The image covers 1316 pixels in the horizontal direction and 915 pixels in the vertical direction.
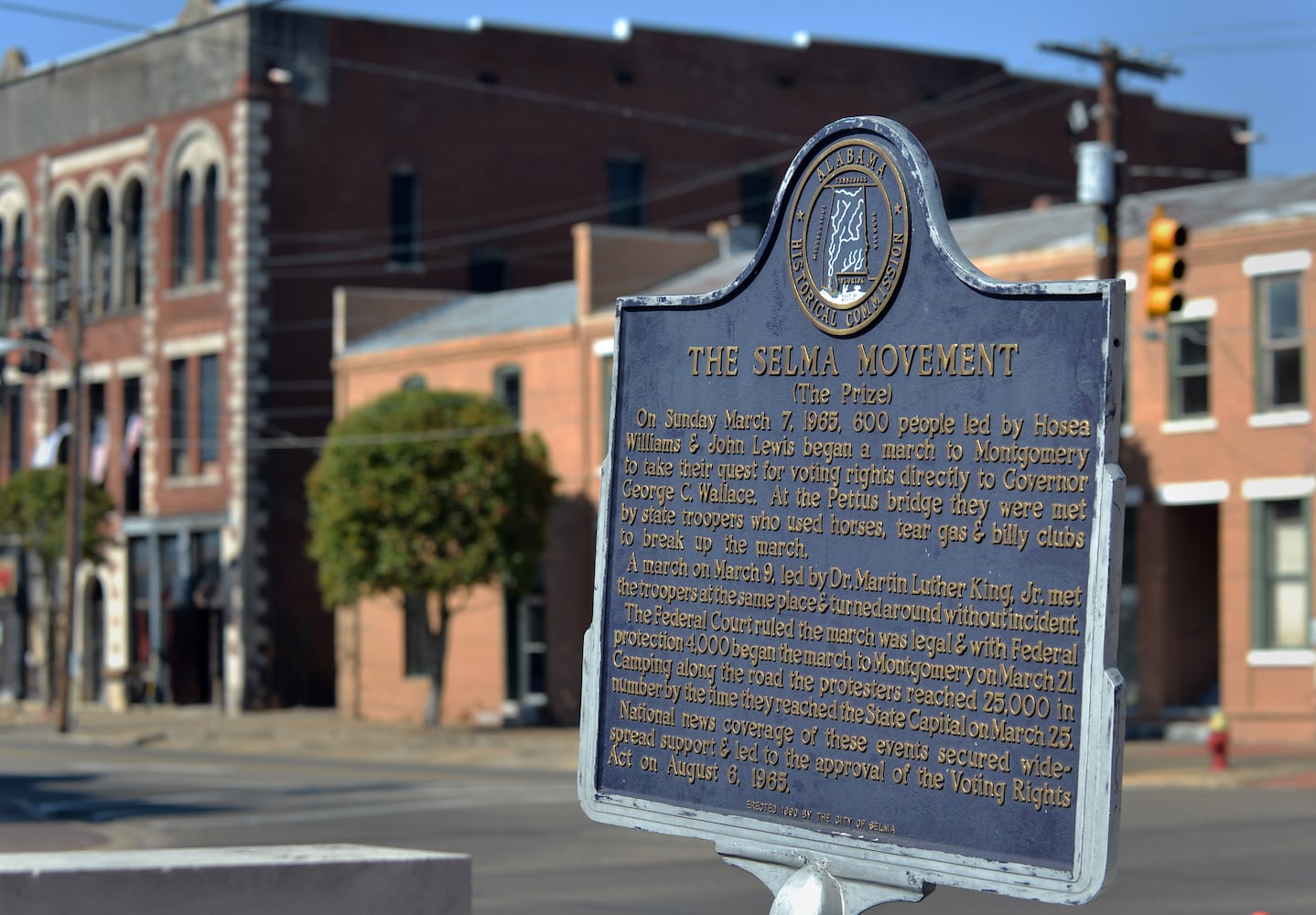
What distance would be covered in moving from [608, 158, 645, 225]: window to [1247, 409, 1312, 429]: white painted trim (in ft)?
81.0

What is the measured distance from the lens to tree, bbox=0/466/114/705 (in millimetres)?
48031

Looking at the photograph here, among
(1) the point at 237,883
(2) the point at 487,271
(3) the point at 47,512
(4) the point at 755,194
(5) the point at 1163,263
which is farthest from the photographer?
(4) the point at 755,194

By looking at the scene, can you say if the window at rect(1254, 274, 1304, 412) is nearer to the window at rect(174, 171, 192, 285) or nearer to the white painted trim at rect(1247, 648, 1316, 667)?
the white painted trim at rect(1247, 648, 1316, 667)

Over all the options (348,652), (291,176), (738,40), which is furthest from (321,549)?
(738,40)

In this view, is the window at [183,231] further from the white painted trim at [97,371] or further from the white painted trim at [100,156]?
the white painted trim at [97,371]

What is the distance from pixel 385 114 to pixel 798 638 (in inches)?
1716

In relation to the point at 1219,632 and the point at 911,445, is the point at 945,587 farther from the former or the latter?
the point at 1219,632

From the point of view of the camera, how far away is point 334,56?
48469 mm

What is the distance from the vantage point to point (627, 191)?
5375cm

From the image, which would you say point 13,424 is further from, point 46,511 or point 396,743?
point 396,743

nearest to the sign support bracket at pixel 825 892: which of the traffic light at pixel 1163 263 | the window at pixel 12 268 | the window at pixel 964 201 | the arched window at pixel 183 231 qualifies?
the traffic light at pixel 1163 263

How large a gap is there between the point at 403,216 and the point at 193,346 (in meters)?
6.25

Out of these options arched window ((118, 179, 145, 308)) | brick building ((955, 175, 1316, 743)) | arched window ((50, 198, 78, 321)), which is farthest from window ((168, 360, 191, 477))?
brick building ((955, 175, 1316, 743))

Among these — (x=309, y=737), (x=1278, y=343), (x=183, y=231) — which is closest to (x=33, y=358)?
(x=183, y=231)
